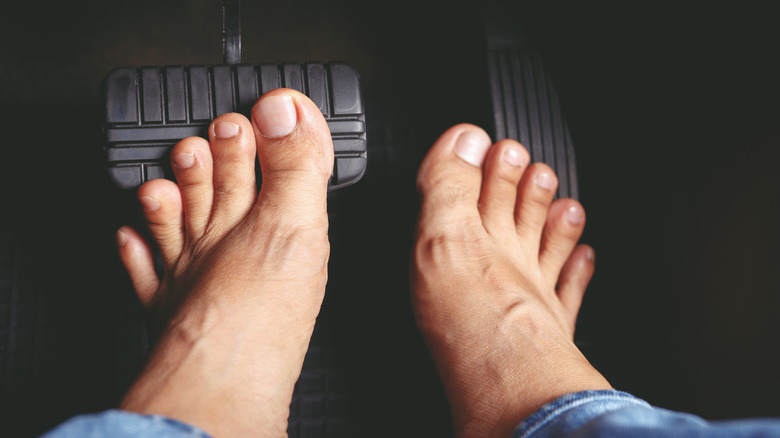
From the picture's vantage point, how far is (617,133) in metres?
0.85

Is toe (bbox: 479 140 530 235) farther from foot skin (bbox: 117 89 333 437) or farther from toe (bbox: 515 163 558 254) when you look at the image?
foot skin (bbox: 117 89 333 437)

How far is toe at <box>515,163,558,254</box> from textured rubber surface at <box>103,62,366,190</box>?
342 millimetres

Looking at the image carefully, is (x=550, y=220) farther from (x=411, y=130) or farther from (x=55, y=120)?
(x=55, y=120)

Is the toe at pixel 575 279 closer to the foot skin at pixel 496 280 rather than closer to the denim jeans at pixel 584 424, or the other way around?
the foot skin at pixel 496 280

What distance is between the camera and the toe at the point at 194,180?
2.21ft

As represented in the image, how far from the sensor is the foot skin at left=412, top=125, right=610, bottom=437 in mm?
633

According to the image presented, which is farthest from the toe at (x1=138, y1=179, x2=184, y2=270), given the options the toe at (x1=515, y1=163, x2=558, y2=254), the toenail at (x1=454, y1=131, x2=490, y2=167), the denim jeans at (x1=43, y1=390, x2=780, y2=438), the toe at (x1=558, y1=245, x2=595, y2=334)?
the toe at (x1=558, y1=245, x2=595, y2=334)

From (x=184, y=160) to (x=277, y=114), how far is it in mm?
145

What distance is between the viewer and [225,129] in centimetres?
67

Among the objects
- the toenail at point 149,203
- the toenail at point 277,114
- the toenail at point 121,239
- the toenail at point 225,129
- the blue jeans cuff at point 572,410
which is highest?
the toenail at point 277,114

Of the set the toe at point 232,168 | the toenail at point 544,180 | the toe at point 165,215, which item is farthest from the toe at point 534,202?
the toe at point 165,215

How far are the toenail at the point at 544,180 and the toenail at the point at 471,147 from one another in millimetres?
104

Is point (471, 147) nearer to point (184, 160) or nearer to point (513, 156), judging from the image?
point (513, 156)

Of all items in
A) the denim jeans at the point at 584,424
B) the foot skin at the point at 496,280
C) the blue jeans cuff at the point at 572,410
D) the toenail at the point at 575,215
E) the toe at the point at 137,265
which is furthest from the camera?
the toenail at the point at 575,215
